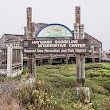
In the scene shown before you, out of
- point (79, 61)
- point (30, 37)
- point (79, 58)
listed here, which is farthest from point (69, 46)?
point (30, 37)

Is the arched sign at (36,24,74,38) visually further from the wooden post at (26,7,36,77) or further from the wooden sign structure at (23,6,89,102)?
the wooden post at (26,7,36,77)

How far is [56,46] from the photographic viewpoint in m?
12.8

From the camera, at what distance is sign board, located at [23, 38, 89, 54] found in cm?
1264

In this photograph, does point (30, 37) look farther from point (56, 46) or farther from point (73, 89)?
point (73, 89)

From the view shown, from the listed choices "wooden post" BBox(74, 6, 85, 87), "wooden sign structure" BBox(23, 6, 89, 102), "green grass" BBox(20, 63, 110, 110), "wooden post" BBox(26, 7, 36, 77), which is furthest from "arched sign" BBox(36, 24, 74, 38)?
"green grass" BBox(20, 63, 110, 110)

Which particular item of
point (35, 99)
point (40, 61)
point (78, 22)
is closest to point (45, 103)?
point (35, 99)

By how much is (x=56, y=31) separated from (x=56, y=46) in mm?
904

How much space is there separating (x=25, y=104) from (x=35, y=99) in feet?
1.24

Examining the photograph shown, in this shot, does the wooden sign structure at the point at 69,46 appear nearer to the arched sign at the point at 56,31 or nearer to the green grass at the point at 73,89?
the arched sign at the point at 56,31

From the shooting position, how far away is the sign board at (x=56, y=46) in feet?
41.5

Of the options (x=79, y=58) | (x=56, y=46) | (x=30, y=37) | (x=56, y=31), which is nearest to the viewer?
(x=56, y=46)

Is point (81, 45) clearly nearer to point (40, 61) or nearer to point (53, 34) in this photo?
point (53, 34)

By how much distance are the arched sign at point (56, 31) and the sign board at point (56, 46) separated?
30cm

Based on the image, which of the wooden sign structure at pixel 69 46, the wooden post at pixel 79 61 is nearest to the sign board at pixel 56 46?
the wooden sign structure at pixel 69 46
